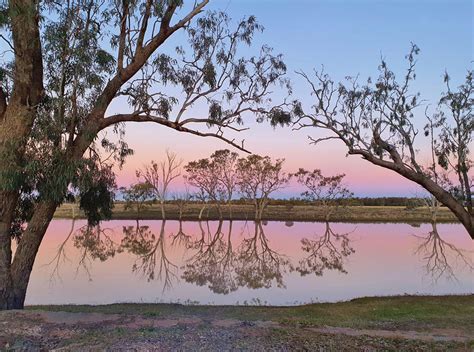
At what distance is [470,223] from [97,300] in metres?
8.27

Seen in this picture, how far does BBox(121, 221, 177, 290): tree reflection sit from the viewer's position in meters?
→ 15.0

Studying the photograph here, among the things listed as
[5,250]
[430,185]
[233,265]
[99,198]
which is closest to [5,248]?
[5,250]

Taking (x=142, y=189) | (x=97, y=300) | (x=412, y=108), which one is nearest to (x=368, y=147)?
(x=412, y=108)

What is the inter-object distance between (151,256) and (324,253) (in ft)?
24.5

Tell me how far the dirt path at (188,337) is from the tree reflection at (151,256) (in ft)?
25.0

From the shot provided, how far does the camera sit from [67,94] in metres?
7.68

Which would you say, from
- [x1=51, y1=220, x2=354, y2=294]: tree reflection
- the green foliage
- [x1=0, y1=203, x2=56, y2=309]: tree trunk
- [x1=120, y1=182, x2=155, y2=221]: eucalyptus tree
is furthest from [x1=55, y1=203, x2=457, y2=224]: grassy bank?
[x1=0, y1=203, x2=56, y2=309]: tree trunk

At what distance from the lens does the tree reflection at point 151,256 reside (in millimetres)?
14978

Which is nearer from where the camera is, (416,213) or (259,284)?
(259,284)

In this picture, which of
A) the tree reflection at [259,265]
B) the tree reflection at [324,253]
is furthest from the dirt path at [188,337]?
the tree reflection at [324,253]

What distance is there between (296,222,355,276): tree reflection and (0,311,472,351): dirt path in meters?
10.6

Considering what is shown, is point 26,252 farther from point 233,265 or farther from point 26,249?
point 233,265

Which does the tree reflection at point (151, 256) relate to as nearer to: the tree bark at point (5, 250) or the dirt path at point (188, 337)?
the tree bark at point (5, 250)

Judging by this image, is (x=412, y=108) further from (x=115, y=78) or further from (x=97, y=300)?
(x=97, y=300)
